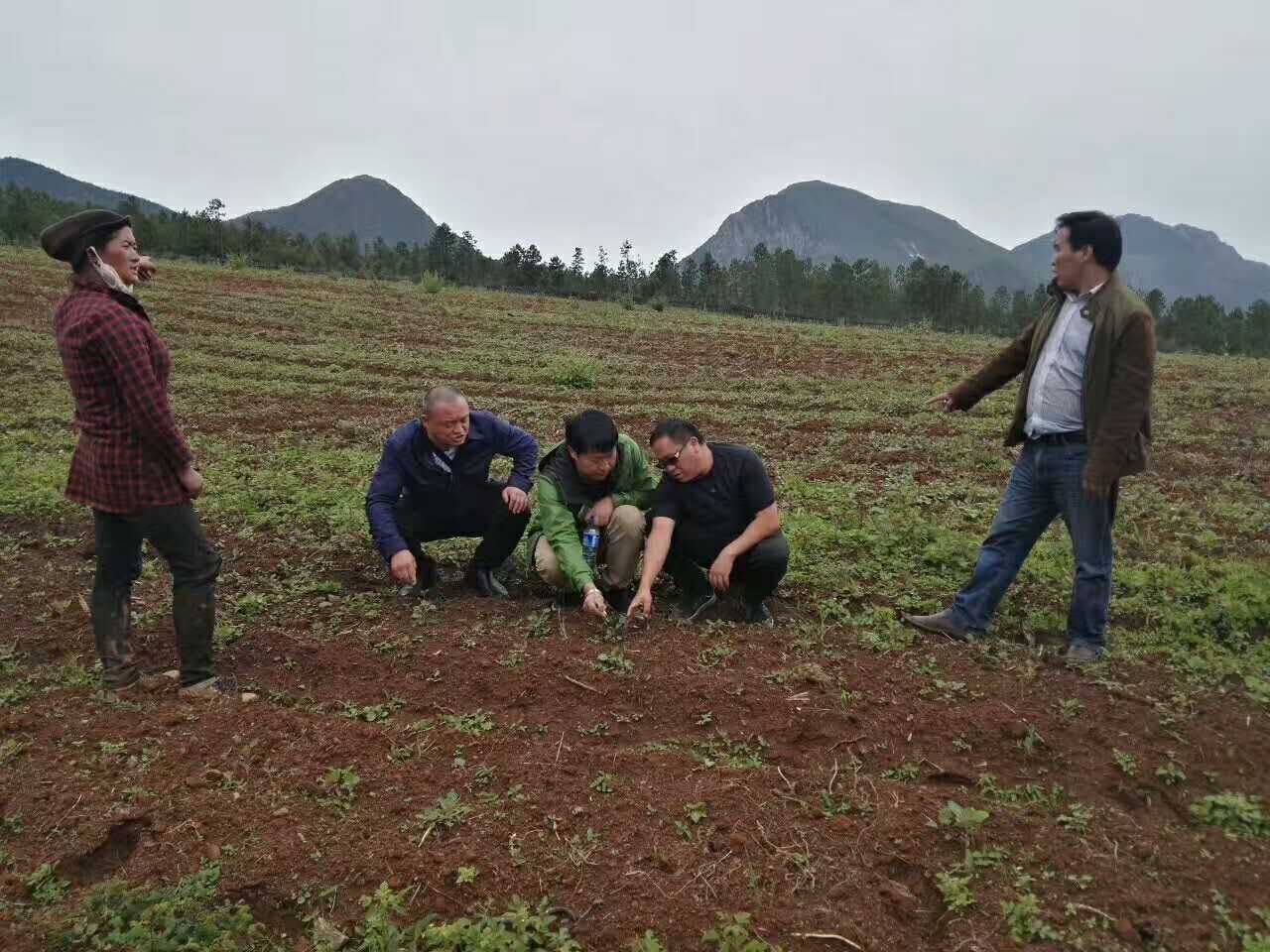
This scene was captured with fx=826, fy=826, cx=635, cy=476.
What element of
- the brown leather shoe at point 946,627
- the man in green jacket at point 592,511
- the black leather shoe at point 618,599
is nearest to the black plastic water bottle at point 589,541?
the man in green jacket at point 592,511

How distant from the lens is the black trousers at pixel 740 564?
13.4ft

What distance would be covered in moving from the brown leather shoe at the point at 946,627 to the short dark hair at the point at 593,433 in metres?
1.74

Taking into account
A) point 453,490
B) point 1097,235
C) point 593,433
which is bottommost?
point 453,490

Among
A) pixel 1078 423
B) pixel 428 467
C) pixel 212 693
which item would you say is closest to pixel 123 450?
pixel 212 693

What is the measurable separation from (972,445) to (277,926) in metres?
7.79

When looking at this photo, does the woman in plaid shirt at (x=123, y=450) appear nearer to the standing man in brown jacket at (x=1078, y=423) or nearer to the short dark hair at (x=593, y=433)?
the short dark hair at (x=593, y=433)

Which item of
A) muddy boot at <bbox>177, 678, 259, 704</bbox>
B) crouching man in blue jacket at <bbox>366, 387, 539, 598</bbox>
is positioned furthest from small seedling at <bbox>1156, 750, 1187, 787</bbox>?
muddy boot at <bbox>177, 678, 259, 704</bbox>

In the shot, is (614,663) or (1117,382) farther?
(614,663)

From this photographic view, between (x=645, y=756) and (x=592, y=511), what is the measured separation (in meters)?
1.58

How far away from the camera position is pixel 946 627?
13.1ft

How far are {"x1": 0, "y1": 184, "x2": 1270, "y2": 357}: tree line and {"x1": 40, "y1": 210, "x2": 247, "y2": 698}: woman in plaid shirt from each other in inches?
1353

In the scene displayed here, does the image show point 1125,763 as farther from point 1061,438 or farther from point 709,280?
point 709,280

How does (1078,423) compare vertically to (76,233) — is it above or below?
below

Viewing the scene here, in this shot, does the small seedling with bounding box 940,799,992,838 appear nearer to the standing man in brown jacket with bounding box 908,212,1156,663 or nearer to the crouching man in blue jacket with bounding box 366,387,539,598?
the standing man in brown jacket with bounding box 908,212,1156,663
